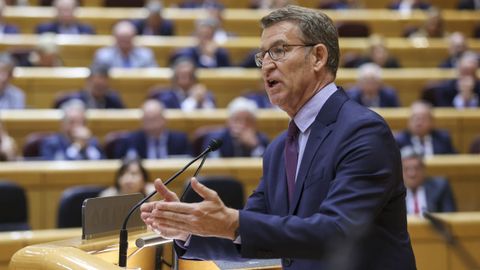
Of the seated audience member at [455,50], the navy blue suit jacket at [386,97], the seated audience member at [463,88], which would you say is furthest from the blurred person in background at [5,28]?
the seated audience member at [455,50]

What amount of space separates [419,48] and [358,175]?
22.4 feet

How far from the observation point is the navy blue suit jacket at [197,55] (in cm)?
731

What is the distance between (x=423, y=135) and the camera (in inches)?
238

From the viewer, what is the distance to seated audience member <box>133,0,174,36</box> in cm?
791

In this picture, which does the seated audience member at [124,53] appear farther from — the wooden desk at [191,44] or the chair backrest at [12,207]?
the chair backrest at [12,207]

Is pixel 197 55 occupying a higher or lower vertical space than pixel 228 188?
higher

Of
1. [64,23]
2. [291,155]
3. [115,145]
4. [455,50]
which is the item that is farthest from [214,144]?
[455,50]

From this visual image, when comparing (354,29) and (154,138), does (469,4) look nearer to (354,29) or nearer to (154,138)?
(354,29)

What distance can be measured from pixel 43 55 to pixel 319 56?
551 centimetres

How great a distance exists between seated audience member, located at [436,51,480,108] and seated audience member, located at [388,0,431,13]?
2125 millimetres

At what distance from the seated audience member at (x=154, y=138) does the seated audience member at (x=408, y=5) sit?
4.31 metres

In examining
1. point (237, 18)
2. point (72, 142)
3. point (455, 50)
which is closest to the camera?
point (72, 142)

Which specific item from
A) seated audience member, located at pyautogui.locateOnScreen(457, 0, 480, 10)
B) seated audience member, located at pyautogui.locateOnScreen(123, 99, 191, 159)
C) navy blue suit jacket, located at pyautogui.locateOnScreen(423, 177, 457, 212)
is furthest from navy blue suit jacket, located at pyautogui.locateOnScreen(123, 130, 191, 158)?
seated audience member, located at pyautogui.locateOnScreen(457, 0, 480, 10)

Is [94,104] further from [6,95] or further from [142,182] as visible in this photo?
[142,182]
